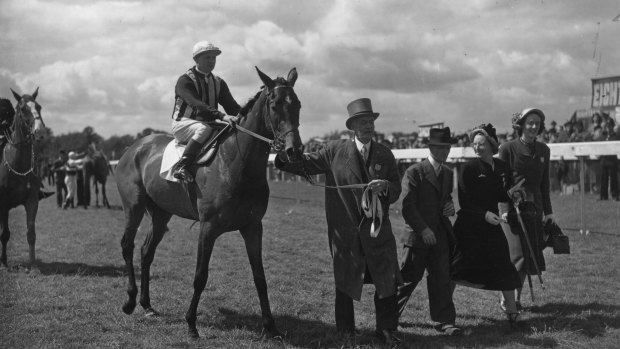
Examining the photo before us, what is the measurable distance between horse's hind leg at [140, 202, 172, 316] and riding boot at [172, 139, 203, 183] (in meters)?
1.53

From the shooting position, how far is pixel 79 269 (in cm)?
934

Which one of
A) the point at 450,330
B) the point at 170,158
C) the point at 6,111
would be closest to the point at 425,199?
the point at 450,330

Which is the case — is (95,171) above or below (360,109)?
below

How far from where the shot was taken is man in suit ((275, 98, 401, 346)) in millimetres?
5652

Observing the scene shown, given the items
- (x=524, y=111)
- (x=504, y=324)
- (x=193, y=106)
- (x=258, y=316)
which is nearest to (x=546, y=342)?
(x=504, y=324)

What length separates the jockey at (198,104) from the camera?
6430mm

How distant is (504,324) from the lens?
6449mm

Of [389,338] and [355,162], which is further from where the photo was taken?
[355,162]

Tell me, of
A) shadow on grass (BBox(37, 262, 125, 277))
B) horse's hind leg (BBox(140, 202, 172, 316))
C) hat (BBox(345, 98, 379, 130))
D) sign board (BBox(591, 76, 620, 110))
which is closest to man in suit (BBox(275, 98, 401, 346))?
hat (BBox(345, 98, 379, 130))

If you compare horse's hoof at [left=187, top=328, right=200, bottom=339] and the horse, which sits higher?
the horse

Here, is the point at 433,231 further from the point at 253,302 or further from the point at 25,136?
the point at 25,136

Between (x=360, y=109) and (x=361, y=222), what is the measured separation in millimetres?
1086

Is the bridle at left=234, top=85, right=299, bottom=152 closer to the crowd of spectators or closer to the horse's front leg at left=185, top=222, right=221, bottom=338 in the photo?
the horse's front leg at left=185, top=222, right=221, bottom=338

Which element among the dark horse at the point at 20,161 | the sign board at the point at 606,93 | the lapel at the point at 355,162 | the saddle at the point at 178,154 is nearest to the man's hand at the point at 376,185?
the lapel at the point at 355,162
